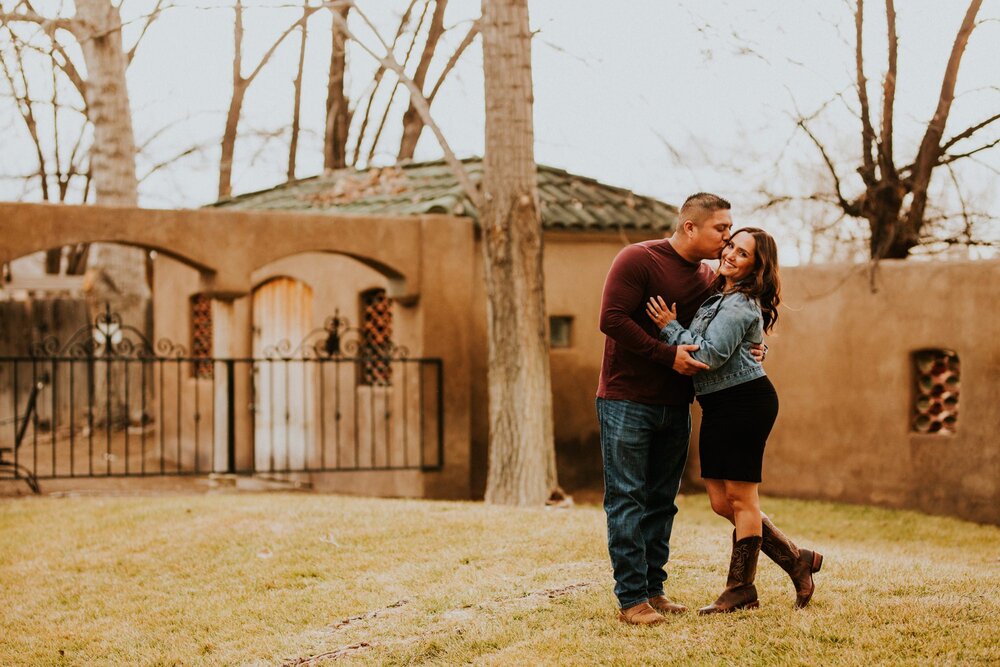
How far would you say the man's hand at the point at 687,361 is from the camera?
4.74 m

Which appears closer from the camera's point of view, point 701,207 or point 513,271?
point 701,207

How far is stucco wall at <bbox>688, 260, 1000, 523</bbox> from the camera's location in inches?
401

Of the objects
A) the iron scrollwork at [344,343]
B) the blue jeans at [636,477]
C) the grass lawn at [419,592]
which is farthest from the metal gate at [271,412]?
the blue jeans at [636,477]

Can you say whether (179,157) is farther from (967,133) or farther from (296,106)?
(967,133)

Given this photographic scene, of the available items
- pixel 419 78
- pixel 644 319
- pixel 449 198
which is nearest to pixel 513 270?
pixel 449 198

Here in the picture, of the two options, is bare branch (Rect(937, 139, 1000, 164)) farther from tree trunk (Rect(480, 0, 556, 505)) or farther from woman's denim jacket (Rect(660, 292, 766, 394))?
woman's denim jacket (Rect(660, 292, 766, 394))

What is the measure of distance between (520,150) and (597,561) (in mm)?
4407

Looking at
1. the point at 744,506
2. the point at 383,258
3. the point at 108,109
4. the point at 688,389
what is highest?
the point at 108,109

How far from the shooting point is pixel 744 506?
16.1 feet

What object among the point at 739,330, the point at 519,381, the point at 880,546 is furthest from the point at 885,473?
the point at 739,330

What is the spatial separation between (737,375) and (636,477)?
619mm

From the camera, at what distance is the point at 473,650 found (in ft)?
16.9

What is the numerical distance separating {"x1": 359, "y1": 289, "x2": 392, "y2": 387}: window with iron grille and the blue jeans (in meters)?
7.80

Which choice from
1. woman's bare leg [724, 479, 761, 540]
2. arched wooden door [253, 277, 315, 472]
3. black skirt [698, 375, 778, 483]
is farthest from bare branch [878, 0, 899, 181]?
woman's bare leg [724, 479, 761, 540]
